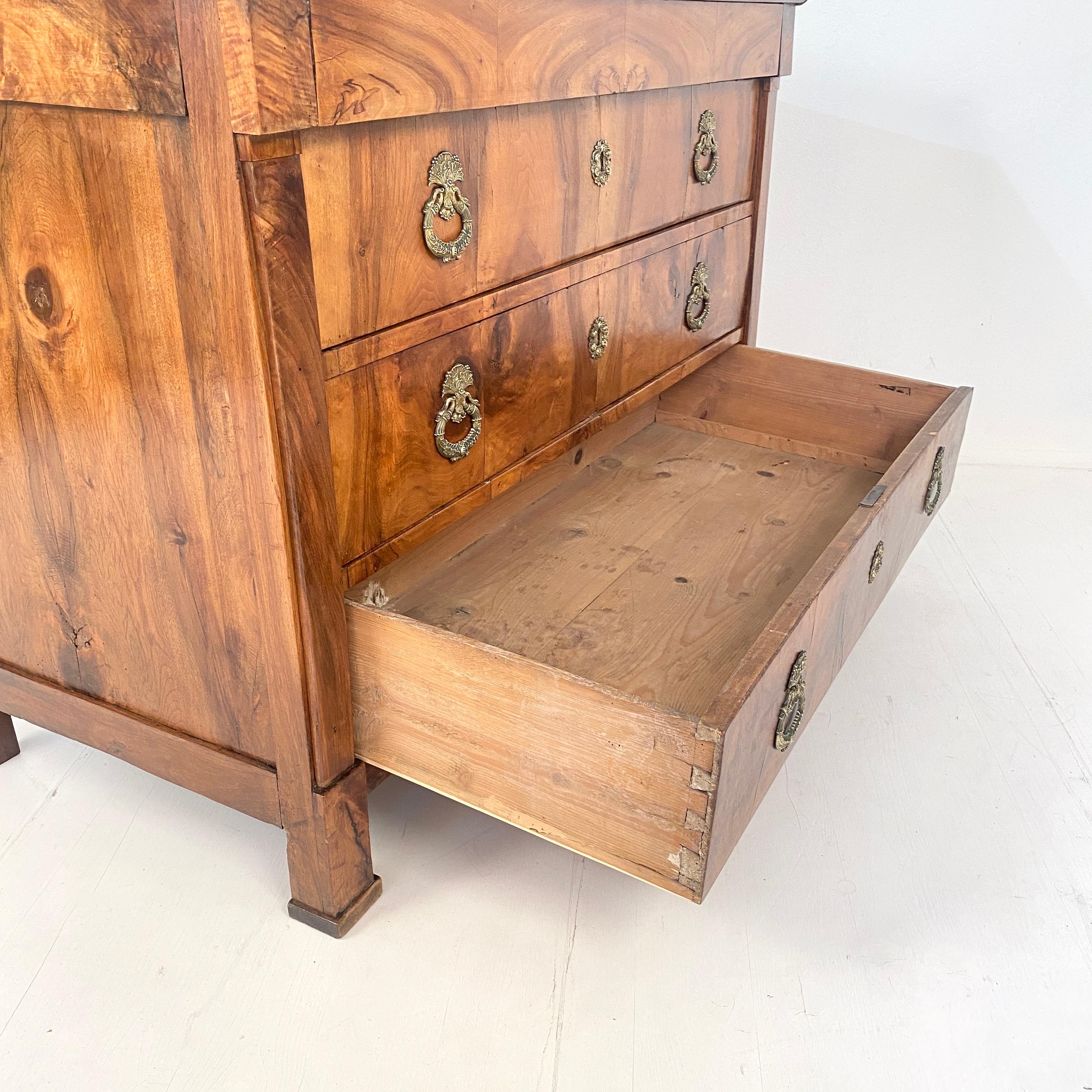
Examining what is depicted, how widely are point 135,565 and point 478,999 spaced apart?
58cm

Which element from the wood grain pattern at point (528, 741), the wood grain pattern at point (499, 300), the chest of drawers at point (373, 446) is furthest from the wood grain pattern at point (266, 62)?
the wood grain pattern at point (528, 741)

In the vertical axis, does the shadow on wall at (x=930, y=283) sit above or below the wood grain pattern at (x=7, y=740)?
above

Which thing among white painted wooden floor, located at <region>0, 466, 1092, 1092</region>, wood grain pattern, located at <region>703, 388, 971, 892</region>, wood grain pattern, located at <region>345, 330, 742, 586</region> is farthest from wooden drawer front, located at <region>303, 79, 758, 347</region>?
white painted wooden floor, located at <region>0, 466, 1092, 1092</region>

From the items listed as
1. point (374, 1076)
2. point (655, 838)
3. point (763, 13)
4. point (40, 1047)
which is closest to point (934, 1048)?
point (655, 838)

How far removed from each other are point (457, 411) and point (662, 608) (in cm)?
34

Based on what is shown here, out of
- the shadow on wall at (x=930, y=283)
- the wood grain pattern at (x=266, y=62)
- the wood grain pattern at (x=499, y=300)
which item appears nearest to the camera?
the wood grain pattern at (x=266, y=62)

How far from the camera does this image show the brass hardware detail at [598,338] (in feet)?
4.73

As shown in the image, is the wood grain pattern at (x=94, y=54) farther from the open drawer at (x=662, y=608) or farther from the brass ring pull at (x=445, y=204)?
the open drawer at (x=662, y=608)

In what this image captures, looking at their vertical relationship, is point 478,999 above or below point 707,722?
below

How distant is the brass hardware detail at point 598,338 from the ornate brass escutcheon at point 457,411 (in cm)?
26

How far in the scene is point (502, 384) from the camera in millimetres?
1274

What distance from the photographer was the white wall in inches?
91.8

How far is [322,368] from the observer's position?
3.24ft

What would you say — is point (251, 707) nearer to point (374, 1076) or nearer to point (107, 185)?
point (374, 1076)
